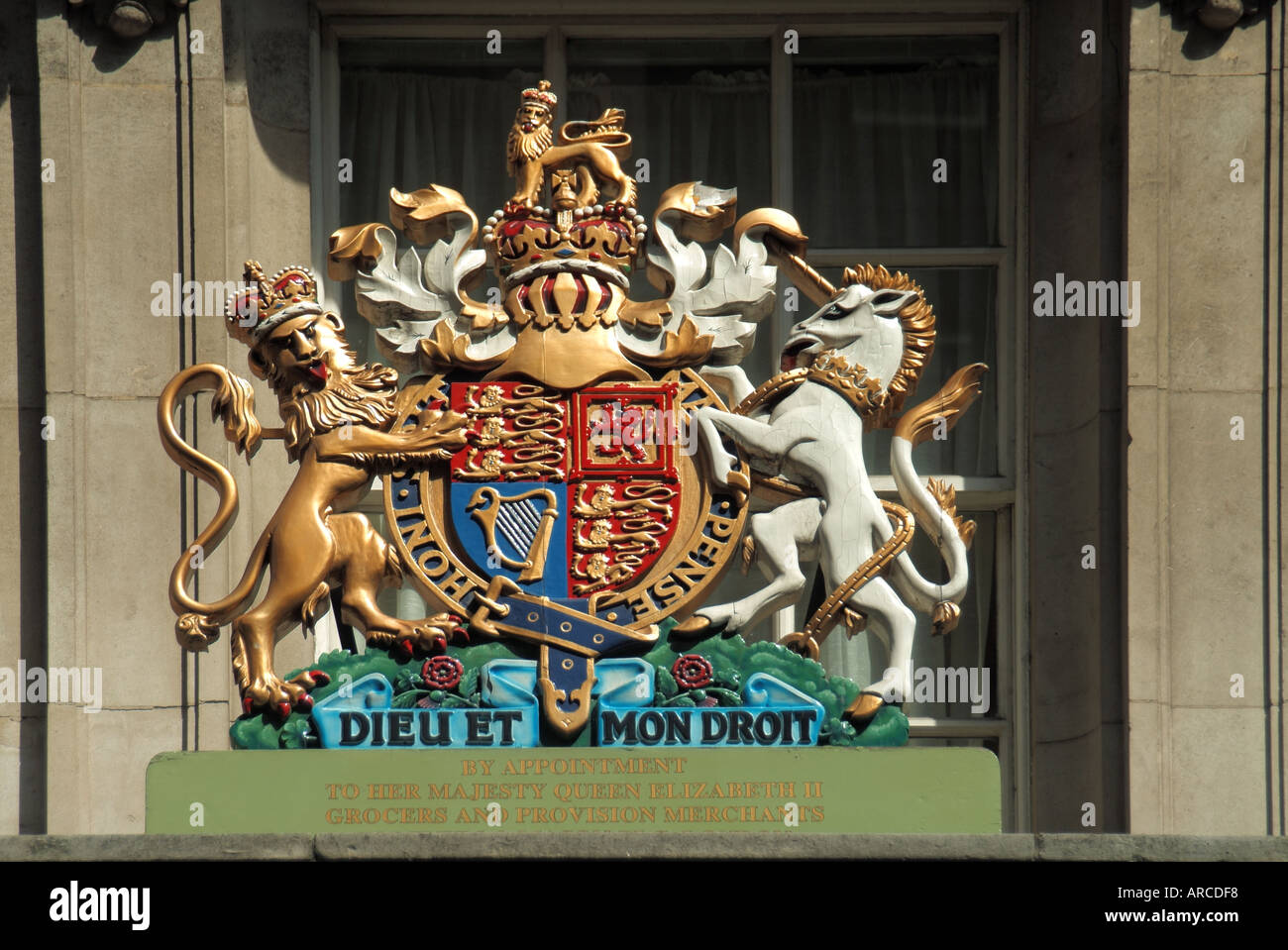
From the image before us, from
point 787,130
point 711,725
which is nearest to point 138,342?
point 787,130

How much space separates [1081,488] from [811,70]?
2.69m

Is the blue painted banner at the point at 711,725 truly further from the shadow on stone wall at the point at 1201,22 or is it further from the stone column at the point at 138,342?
the shadow on stone wall at the point at 1201,22

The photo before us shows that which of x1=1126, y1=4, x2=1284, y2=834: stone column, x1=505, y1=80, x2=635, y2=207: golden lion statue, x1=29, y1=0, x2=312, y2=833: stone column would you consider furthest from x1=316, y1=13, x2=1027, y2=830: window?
x1=505, y1=80, x2=635, y2=207: golden lion statue

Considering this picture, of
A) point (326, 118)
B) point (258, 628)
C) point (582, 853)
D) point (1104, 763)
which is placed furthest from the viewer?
point (326, 118)

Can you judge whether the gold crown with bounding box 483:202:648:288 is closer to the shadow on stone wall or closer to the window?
the window

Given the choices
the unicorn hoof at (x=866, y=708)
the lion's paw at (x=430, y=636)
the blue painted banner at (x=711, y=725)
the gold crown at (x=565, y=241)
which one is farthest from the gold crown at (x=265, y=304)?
the unicorn hoof at (x=866, y=708)

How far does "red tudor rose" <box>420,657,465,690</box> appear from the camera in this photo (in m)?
10.2

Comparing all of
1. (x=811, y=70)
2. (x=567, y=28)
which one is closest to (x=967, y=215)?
(x=811, y=70)

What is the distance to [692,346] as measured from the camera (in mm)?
10594

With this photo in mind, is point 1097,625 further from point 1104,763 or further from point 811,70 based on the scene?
point 811,70

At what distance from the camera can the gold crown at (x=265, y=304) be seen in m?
10.6

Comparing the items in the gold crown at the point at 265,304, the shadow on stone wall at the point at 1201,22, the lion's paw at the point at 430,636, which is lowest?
the lion's paw at the point at 430,636

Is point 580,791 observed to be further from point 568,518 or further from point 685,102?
point 685,102
